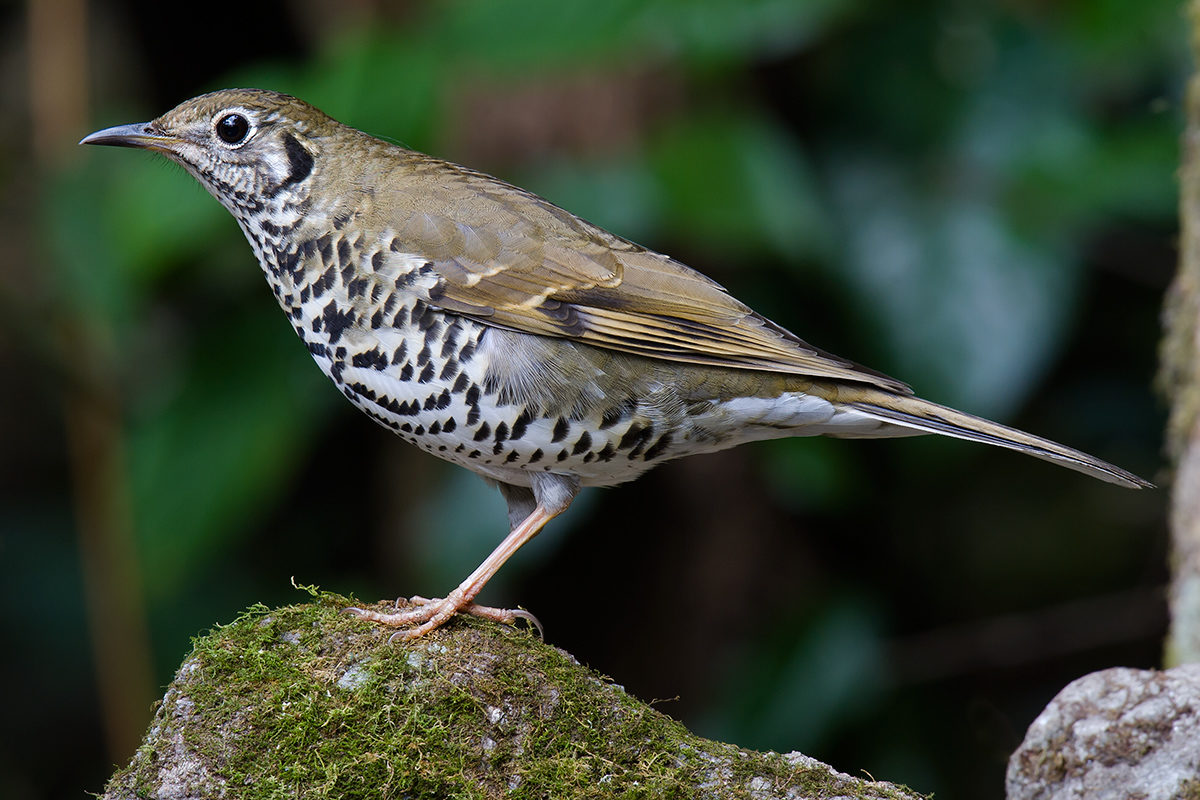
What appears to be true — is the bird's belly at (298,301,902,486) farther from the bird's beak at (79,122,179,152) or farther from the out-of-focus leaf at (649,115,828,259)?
the out-of-focus leaf at (649,115,828,259)

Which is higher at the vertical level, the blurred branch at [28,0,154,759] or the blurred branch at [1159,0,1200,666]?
the blurred branch at [1159,0,1200,666]

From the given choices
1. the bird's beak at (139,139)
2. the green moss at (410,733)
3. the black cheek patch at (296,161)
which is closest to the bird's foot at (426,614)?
the green moss at (410,733)

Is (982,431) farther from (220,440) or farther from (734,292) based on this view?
(220,440)

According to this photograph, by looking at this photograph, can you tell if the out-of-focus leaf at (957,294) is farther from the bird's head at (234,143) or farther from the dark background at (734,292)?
the bird's head at (234,143)

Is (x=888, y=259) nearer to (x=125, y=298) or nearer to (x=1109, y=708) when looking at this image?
(x=1109, y=708)

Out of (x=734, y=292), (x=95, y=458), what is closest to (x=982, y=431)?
(x=734, y=292)

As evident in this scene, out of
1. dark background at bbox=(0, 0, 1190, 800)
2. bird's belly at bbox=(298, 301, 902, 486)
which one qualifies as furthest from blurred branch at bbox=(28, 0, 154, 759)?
bird's belly at bbox=(298, 301, 902, 486)
